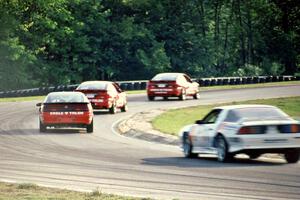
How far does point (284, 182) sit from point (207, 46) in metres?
77.7

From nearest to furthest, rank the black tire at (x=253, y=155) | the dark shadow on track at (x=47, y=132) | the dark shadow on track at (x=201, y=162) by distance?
the dark shadow on track at (x=201, y=162) → the black tire at (x=253, y=155) → the dark shadow on track at (x=47, y=132)

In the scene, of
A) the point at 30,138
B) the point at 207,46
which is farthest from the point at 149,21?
the point at 30,138

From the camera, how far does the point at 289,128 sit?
2141cm

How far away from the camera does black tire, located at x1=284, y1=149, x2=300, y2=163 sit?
2141 cm

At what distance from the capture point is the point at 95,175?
18.9m

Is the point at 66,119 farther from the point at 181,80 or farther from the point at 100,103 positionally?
the point at 181,80

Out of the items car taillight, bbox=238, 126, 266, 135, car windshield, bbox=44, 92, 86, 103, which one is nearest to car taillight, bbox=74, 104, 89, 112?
car windshield, bbox=44, 92, 86, 103

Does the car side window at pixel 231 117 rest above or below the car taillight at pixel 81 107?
above

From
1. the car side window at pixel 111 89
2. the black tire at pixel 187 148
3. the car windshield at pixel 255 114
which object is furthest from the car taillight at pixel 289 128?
the car side window at pixel 111 89

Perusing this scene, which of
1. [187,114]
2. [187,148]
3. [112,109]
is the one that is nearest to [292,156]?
[187,148]

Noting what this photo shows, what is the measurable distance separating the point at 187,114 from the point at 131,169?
70.0 ft

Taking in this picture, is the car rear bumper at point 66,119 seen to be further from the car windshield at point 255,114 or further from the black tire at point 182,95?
the black tire at point 182,95

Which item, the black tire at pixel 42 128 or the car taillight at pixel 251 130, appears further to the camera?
the black tire at pixel 42 128

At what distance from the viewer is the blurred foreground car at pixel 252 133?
2131 cm
